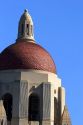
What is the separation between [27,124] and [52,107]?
3715mm

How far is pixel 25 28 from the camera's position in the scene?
249ft

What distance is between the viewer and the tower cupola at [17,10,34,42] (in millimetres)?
75688

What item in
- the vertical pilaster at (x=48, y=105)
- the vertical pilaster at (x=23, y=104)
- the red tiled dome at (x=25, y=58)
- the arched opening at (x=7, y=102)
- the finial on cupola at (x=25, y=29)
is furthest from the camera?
the finial on cupola at (x=25, y=29)

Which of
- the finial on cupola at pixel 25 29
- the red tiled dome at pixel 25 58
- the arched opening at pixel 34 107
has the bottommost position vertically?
the arched opening at pixel 34 107

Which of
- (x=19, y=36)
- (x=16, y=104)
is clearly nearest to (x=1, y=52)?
(x=19, y=36)

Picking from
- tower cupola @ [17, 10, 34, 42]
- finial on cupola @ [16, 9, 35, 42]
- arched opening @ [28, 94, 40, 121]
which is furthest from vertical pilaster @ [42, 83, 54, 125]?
tower cupola @ [17, 10, 34, 42]

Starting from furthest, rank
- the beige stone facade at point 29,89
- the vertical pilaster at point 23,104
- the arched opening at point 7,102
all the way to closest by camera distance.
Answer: the arched opening at point 7,102 → the beige stone facade at point 29,89 → the vertical pilaster at point 23,104

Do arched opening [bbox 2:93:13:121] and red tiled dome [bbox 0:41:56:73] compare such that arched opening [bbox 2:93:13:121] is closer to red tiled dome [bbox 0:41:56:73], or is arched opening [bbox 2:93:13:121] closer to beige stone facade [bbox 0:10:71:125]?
beige stone facade [bbox 0:10:71:125]

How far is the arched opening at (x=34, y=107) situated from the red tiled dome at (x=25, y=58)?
339cm

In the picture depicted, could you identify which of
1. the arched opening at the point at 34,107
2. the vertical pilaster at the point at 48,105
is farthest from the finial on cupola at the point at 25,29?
the arched opening at the point at 34,107

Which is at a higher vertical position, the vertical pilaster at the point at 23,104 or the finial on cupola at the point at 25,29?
the finial on cupola at the point at 25,29

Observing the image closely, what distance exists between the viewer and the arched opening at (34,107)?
7088 cm

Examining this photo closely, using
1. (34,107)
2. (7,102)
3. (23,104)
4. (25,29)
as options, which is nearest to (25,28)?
(25,29)

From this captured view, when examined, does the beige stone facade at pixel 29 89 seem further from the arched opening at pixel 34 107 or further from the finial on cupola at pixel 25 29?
the finial on cupola at pixel 25 29
